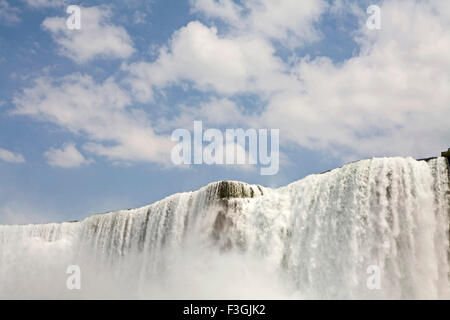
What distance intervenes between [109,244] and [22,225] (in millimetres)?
8582

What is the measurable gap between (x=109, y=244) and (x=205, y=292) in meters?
9.48

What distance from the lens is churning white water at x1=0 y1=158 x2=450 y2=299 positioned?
18.0 metres

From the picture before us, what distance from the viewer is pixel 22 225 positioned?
35750mm

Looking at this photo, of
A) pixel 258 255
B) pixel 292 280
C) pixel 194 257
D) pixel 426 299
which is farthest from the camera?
pixel 194 257

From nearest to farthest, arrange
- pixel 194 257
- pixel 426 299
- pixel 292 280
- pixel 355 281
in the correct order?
pixel 426 299 → pixel 355 281 → pixel 292 280 → pixel 194 257

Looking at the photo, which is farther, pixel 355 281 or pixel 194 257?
pixel 194 257

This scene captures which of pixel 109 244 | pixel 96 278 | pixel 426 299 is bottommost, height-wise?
pixel 426 299

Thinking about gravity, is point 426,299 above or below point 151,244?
below

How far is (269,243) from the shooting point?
76.5 feet

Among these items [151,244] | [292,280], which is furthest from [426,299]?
[151,244]

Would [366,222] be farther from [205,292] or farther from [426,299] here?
[205,292]

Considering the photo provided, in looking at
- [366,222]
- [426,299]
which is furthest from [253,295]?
[426,299]

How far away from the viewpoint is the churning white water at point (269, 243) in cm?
1805

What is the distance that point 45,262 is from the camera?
3450 cm
